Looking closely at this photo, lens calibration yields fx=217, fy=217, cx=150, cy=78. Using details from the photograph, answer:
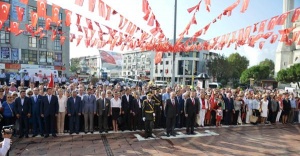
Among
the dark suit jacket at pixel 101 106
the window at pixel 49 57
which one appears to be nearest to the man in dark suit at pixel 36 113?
the dark suit jacket at pixel 101 106

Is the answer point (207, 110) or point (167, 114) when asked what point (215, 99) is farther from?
point (167, 114)

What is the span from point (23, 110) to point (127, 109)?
13.1 feet

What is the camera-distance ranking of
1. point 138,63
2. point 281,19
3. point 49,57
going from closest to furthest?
point 281,19, point 49,57, point 138,63

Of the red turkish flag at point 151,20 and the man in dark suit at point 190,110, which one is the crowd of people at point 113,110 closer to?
the man in dark suit at point 190,110

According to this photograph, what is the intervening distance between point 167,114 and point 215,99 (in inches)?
145

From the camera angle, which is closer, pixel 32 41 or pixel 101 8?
pixel 101 8

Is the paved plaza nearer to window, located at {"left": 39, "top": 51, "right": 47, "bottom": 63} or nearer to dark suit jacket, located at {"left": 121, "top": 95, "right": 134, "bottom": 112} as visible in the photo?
dark suit jacket, located at {"left": 121, "top": 95, "right": 134, "bottom": 112}

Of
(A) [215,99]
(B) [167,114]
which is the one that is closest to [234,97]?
(A) [215,99]

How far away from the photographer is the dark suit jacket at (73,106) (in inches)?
341

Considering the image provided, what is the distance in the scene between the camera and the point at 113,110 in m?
9.26

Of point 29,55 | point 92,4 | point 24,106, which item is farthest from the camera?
point 29,55

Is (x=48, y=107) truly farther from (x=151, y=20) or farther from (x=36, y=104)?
(x=151, y=20)

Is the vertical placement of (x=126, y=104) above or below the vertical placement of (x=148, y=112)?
above

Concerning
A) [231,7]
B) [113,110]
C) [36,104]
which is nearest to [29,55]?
[36,104]
